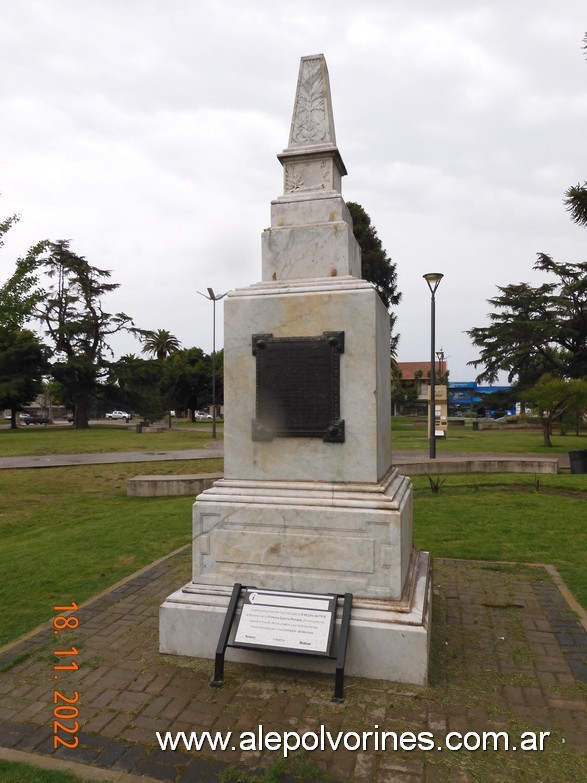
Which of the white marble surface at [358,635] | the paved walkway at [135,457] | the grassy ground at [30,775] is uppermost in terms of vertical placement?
the white marble surface at [358,635]

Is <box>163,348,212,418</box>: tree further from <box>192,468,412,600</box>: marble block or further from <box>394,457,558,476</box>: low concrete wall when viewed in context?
<box>192,468,412,600</box>: marble block

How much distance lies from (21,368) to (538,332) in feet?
125

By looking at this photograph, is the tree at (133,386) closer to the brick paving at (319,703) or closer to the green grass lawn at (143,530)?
the green grass lawn at (143,530)

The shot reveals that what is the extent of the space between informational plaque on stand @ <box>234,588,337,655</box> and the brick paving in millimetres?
281

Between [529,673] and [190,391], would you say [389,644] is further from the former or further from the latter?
[190,391]

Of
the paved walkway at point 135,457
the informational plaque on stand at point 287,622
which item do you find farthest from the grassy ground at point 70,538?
the paved walkway at point 135,457

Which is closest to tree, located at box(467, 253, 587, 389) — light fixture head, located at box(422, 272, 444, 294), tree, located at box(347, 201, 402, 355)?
tree, located at box(347, 201, 402, 355)

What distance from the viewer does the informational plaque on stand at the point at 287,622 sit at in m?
3.64

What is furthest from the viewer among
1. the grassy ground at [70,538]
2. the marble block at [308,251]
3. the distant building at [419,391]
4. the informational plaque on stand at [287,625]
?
the distant building at [419,391]

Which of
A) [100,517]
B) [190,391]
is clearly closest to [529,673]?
[100,517]

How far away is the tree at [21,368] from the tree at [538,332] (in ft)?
112

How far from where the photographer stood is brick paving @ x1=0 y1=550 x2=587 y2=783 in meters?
2.83

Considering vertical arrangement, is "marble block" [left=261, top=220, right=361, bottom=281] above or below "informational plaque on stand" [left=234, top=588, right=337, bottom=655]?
above

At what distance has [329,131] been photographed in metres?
4.96
